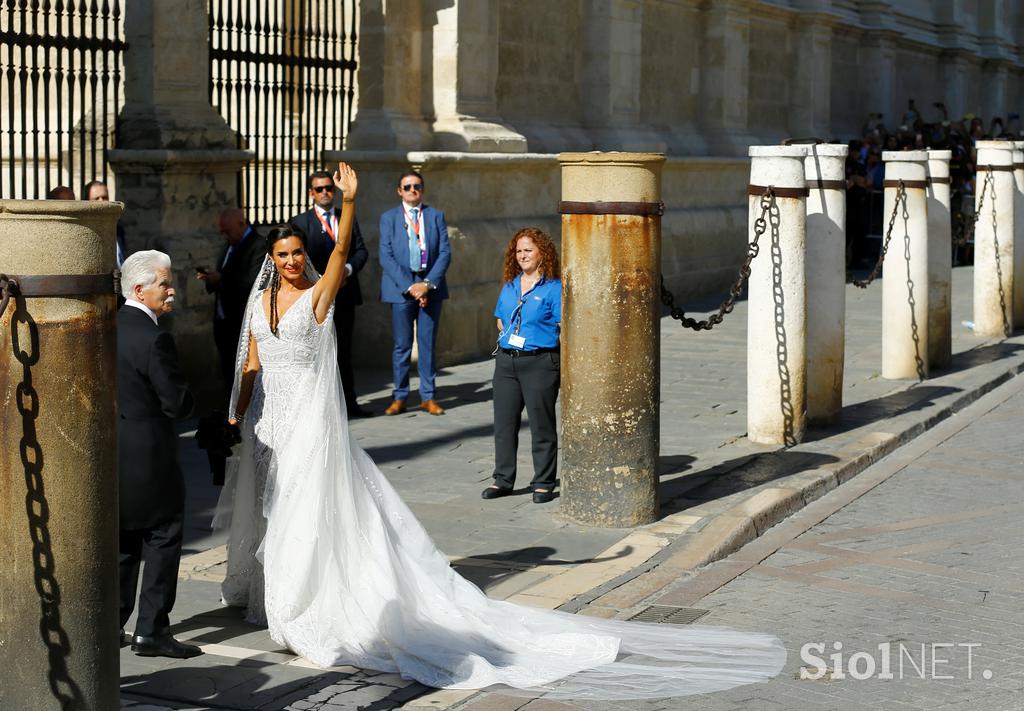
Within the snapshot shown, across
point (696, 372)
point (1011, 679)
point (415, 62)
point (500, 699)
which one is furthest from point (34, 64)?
point (1011, 679)

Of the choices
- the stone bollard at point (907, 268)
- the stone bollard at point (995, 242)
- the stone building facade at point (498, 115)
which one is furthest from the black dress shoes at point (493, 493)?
the stone bollard at point (995, 242)

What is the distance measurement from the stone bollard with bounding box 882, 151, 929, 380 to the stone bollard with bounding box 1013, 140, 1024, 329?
11.8 feet

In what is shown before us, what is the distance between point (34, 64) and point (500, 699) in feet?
22.6

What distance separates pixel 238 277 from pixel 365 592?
16.1 feet

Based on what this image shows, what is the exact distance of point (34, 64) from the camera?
11.2 meters

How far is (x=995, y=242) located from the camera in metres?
16.7

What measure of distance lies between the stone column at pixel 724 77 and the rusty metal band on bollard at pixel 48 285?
1747 cm

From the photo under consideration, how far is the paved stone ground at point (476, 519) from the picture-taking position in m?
5.93

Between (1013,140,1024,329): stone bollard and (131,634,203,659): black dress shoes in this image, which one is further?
(1013,140,1024,329): stone bollard

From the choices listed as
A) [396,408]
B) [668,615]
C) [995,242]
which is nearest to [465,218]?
[396,408]

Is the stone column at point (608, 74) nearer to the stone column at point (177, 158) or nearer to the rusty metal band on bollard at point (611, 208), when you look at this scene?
the stone column at point (177, 158)

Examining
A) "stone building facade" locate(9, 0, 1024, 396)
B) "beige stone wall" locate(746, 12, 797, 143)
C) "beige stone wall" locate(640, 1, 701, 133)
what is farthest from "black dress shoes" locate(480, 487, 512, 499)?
"beige stone wall" locate(746, 12, 797, 143)

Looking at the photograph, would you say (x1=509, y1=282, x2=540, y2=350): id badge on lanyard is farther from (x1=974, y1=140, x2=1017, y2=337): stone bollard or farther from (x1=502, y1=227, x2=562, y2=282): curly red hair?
(x1=974, y1=140, x2=1017, y2=337): stone bollard

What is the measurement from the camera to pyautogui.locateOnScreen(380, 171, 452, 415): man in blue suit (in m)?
12.2
